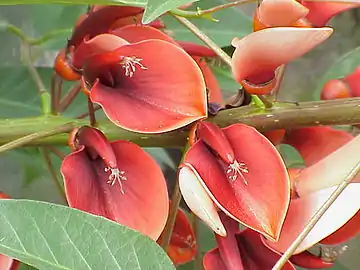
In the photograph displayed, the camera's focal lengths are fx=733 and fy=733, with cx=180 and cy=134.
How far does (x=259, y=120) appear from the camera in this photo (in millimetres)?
459

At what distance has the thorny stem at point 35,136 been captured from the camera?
43 centimetres

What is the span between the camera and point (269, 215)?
0.39m

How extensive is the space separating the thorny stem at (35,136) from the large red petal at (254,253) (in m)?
0.13

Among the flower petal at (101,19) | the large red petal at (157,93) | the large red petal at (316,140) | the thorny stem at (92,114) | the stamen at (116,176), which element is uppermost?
the flower petal at (101,19)

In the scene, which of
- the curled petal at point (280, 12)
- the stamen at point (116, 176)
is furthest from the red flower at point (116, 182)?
the curled petal at point (280, 12)

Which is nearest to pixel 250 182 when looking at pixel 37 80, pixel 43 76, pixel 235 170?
pixel 235 170

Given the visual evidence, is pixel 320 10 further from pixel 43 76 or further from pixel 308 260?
pixel 43 76

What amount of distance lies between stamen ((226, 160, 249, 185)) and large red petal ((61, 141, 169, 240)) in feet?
0.14

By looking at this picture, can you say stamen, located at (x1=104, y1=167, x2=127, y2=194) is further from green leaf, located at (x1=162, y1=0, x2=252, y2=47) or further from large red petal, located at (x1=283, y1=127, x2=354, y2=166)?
green leaf, located at (x1=162, y1=0, x2=252, y2=47)

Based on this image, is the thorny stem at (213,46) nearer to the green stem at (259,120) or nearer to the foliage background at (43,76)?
the green stem at (259,120)

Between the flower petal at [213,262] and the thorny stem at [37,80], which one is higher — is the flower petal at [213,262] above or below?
below

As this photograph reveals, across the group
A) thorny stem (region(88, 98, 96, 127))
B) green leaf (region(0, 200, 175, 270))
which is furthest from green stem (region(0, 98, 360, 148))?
green leaf (region(0, 200, 175, 270))

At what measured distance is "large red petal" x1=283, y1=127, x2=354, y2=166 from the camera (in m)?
0.50

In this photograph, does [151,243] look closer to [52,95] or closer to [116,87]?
[116,87]
